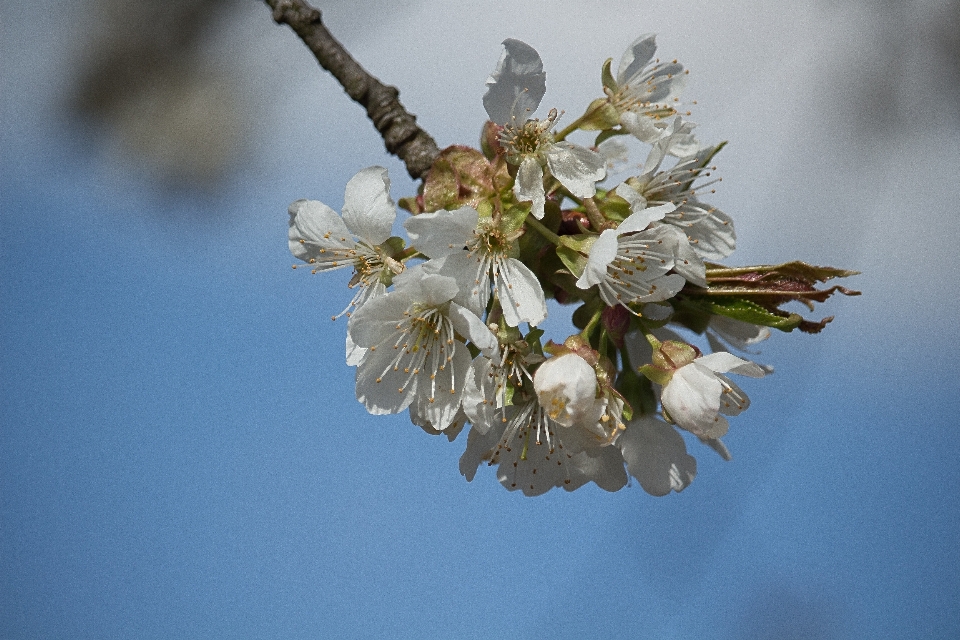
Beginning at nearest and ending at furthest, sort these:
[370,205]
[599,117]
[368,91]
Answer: [370,205] < [599,117] < [368,91]

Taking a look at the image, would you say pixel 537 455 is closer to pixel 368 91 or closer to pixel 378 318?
pixel 378 318

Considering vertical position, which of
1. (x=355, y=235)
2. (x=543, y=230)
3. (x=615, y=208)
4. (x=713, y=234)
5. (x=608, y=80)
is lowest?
(x=355, y=235)

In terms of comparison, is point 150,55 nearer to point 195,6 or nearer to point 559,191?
point 195,6

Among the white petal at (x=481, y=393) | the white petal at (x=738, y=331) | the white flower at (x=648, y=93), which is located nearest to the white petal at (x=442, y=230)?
the white petal at (x=481, y=393)

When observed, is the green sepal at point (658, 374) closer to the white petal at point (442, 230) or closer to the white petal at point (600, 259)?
the white petal at point (600, 259)

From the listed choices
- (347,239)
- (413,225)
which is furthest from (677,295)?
(347,239)

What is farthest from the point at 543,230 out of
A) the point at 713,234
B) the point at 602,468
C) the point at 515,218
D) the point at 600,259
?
the point at 602,468

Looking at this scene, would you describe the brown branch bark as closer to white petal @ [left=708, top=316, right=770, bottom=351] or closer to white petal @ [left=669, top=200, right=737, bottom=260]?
white petal @ [left=669, top=200, right=737, bottom=260]
